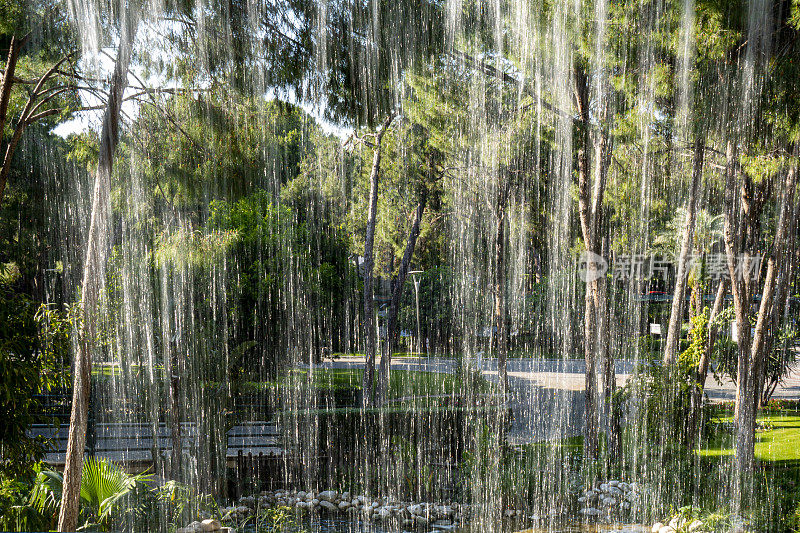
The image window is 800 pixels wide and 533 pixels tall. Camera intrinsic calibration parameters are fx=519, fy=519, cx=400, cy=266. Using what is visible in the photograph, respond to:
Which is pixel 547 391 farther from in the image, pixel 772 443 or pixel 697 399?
pixel 697 399

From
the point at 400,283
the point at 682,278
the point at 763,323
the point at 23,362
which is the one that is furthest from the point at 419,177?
the point at 23,362

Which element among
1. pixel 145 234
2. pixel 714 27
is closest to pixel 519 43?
pixel 714 27

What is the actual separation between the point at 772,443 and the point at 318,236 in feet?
23.1

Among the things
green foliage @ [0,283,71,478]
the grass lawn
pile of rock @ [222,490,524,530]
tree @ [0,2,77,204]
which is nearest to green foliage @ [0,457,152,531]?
green foliage @ [0,283,71,478]

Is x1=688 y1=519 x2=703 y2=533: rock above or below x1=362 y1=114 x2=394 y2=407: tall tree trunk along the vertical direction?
below

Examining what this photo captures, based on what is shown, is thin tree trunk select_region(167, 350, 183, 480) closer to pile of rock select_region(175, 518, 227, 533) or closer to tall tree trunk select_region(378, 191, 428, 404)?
pile of rock select_region(175, 518, 227, 533)

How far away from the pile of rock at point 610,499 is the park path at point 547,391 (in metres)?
1.16

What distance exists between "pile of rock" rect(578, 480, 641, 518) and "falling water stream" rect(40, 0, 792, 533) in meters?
0.10

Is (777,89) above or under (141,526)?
above

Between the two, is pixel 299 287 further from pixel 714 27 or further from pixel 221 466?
pixel 714 27

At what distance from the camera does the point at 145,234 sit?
6770 mm

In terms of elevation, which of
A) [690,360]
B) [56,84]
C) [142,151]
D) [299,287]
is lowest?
[690,360]

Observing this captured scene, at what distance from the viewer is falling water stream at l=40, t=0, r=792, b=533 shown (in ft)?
14.5

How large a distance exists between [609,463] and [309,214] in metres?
6.94
